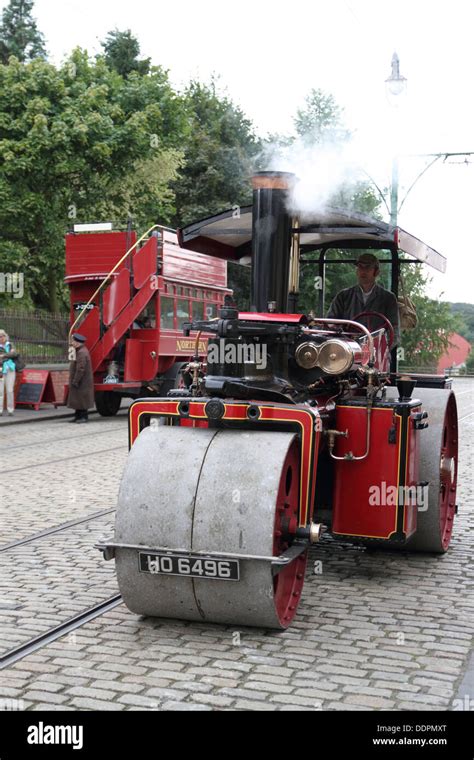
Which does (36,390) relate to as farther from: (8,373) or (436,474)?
(436,474)

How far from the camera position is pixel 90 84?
22500 mm

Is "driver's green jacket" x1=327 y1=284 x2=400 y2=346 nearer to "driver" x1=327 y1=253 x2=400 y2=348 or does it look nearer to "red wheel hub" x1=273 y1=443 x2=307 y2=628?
"driver" x1=327 y1=253 x2=400 y2=348

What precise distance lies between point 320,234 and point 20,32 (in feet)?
147

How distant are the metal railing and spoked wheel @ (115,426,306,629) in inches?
690

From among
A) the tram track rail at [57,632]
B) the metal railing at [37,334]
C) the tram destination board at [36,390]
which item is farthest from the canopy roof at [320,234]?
the metal railing at [37,334]

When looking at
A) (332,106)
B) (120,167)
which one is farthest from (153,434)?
(120,167)

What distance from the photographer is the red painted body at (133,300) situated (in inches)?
663

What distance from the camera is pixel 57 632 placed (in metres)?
4.79

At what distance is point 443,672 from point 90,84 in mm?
20589

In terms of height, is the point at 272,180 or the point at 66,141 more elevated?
the point at 66,141

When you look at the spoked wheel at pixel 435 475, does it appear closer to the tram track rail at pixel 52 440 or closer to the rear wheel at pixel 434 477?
the rear wheel at pixel 434 477

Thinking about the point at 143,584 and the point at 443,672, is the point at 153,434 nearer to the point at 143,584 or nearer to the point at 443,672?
the point at 143,584

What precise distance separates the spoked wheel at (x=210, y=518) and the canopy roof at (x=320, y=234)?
1782 mm

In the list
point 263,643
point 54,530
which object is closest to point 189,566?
point 263,643
